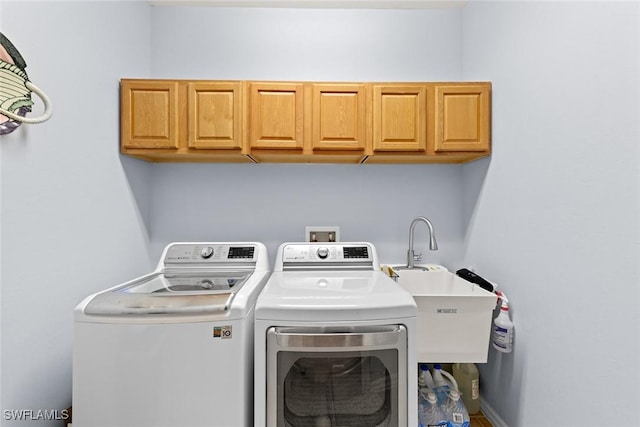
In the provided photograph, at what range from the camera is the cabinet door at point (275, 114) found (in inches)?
73.9

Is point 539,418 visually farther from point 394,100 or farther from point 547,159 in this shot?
point 394,100

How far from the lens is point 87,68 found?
1587 millimetres

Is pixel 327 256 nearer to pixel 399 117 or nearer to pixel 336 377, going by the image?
pixel 336 377

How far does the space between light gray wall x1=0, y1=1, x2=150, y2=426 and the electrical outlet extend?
43.9 inches

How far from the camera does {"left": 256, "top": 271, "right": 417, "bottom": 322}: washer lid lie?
1248 mm

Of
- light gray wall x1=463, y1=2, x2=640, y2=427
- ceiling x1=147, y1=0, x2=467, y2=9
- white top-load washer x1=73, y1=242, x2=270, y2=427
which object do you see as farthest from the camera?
ceiling x1=147, y1=0, x2=467, y2=9

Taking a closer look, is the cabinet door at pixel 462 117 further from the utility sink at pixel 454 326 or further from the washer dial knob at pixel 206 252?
the washer dial knob at pixel 206 252

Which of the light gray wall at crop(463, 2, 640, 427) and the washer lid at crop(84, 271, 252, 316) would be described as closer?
the light gray wall at crop(463, 2, 640, 427)

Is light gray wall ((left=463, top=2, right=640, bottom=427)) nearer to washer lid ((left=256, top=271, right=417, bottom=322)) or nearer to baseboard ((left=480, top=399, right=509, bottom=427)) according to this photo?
baseboard ((left=480, top=399, right=509, bottom=427))

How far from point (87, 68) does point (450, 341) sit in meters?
2.19

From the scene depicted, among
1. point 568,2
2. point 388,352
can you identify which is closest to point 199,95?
point 388,352

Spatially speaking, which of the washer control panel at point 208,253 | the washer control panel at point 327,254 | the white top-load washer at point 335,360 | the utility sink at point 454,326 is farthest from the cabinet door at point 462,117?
the washer control panel at point 208,253

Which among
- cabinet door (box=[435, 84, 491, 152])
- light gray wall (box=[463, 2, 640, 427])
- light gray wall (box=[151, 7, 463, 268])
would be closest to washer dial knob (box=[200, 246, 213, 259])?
light gray wall (box=[151, 7, 463, 268])

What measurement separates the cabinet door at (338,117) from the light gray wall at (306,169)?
1.24ft
